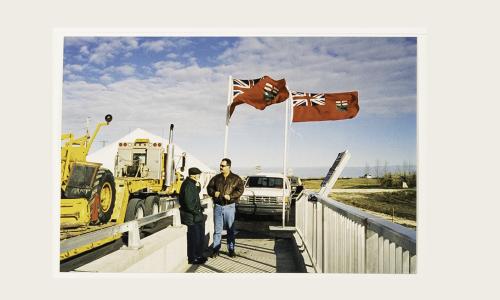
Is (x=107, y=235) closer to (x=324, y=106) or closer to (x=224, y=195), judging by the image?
(x=224, y=195)

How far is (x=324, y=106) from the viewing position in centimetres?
1106

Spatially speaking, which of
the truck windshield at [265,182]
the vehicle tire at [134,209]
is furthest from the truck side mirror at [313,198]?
the truck windshield at [265,182]

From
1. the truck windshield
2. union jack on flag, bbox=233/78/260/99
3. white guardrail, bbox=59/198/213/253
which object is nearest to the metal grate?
the truck windshield

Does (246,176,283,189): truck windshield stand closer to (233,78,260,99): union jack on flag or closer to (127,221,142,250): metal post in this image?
(233,78,260,99): union jack on flag

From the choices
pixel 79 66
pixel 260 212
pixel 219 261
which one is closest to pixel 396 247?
pixel 219 261

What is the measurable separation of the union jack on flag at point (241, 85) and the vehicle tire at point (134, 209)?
3.90 meters

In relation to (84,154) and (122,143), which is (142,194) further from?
(84,154)

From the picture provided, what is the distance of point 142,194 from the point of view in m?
13.1

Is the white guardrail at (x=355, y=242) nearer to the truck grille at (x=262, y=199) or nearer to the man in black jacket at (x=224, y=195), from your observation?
the man in black jacket at (x=224, y=195)

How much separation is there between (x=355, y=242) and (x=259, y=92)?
252 inches

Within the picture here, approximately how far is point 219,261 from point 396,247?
14.9 feet

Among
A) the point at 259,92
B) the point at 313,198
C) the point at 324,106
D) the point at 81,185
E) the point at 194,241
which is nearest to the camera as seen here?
the point at 313,198

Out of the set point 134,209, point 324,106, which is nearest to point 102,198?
point 134,209

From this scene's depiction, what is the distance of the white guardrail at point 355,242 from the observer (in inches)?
133
